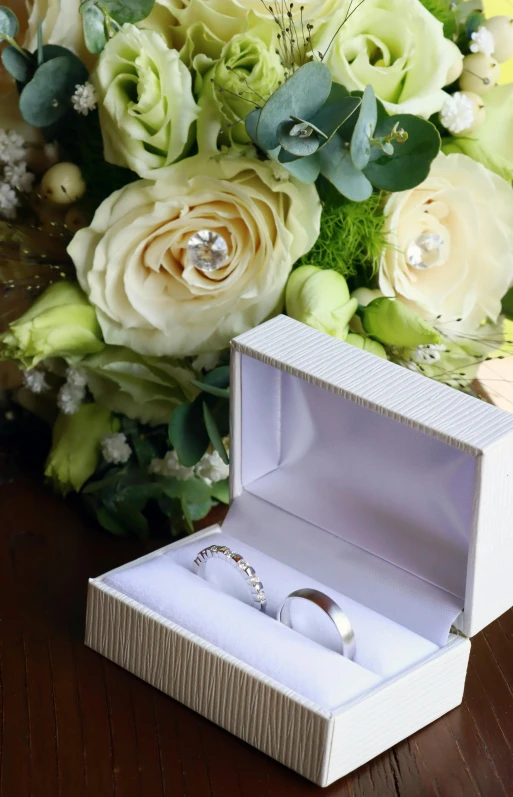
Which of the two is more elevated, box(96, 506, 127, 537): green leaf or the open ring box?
the open ring box

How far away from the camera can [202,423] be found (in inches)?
29.1

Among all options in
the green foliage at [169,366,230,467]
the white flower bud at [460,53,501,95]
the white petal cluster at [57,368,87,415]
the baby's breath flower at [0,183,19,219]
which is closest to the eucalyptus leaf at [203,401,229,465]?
the green foliage at [169,366,230,467]

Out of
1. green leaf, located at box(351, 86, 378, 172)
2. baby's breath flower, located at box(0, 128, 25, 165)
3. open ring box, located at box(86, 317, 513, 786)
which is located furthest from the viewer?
baby's breath flower, located at box(0, 128, 25, 165)

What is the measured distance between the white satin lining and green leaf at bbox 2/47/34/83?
27 centimetres

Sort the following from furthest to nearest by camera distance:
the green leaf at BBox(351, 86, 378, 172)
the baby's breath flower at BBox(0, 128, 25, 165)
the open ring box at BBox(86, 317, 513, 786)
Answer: the baby's breath flower at BBox(0, 128, 25, 165)
the green leaf at BBox(351, 86, 378, 172)
the open ring box at BBox(86, 317, 513, 786)

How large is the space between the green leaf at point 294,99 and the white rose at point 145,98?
0.06 meters

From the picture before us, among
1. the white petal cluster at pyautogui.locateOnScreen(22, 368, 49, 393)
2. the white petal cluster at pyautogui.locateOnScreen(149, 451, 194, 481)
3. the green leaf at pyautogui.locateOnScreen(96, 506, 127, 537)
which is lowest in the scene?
the green leaf at pyautogui.locateOnScreen(96, 506, 127, 537)

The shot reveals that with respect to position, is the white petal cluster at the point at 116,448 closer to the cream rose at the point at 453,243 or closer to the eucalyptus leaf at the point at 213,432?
the eucalyptus leaf at the point at 213,432

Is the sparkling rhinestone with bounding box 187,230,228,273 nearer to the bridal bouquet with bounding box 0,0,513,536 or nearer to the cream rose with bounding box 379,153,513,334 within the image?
the bridal bouquet with bounding box 0,0,513,536

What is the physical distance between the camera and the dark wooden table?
56 centimetres

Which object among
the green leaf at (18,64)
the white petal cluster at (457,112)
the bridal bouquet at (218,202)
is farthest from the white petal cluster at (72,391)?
the white petal cluster at (457,112)

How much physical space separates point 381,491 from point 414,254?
0.20 meters

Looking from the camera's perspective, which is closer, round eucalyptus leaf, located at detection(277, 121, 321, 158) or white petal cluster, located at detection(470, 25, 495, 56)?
round eucalyptus leaf, located at detection(277, 121, 321, 158)

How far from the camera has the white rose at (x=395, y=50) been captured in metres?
0.71
